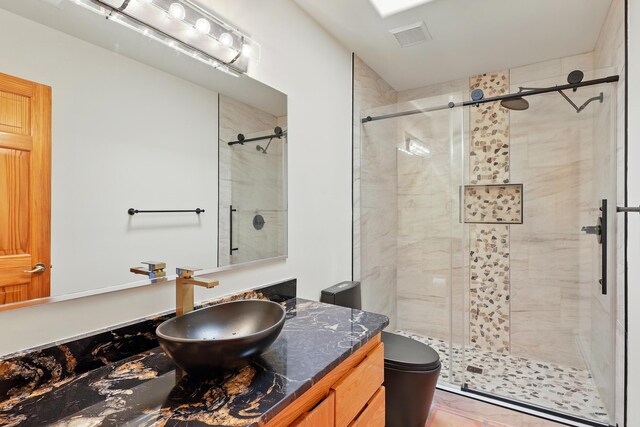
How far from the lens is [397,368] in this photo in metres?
1.73

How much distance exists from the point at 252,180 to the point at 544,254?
2.47 meters

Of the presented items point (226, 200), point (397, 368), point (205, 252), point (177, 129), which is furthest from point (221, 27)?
point (397, 368)

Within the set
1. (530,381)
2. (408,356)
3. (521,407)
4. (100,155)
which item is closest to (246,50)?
(100,155)

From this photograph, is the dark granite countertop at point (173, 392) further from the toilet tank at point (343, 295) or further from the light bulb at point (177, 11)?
the light bulb at point (177, 11)

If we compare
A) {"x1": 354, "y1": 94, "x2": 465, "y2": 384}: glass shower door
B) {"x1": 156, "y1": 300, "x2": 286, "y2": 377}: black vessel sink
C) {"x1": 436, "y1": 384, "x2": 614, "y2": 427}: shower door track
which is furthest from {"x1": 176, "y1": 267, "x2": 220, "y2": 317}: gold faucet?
{"x1": 436, "y1": 384, "x2": 614, "y2": 427}: shower door track

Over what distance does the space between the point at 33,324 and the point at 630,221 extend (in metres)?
2.57

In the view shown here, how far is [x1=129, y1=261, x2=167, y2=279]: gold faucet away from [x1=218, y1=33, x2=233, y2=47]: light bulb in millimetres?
987

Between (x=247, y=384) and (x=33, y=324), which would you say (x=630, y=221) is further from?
(x=33, y=324)

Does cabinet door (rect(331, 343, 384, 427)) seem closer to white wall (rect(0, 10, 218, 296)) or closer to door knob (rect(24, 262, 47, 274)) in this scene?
white wall (rect(0, 10, 218, 296))

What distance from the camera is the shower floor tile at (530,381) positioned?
6.82 ft

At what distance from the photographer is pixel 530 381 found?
2.37 meters

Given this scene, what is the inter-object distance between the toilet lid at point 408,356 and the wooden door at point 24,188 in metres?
1.57

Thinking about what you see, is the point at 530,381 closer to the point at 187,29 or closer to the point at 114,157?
the point at 114,157

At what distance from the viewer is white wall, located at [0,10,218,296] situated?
3.16 ft
